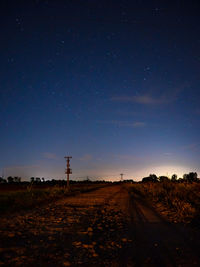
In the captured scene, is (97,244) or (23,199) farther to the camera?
(23,199)

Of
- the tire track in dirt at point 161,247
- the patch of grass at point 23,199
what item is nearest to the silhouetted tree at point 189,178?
the patch of grass at point 23,199

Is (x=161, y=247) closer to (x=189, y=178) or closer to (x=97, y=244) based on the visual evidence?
(x=97, y=244)

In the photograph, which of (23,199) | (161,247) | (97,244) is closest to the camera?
(161,247)

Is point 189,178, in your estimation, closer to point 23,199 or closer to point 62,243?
point 23,199

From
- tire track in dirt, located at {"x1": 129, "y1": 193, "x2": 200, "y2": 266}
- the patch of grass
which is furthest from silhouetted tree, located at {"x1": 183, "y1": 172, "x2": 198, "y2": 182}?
tire track in dirt, located at {"x1": 129, "y1": 193, "x2": 200, "y2": 266}

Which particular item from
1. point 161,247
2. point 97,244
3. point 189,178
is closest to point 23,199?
point 97,244

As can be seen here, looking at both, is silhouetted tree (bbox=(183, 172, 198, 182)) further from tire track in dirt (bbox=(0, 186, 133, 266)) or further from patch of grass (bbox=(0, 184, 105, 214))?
tire track in dirt (bbox=(0, 186, 133, 266))

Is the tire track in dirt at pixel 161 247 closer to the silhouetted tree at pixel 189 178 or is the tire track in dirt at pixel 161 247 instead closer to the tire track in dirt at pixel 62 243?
the tire track in dirt at pixel 62 243

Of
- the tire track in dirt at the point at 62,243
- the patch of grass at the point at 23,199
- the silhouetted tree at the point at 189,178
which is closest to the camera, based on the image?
the tire track in dirt at the point at 62,243

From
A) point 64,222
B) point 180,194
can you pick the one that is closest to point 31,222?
point 64,222

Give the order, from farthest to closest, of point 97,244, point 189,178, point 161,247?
point 189,178
point 97,244
point 161,247

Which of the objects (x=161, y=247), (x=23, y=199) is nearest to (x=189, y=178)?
(x=23, y=199)

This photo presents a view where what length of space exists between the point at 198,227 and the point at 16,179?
274 ft

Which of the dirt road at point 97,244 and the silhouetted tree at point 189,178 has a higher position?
the silhouetted tree at point 189,178
